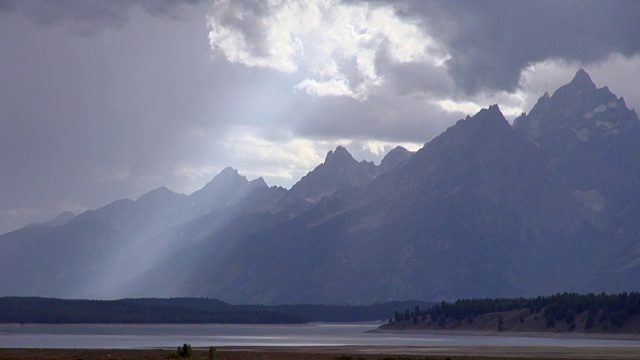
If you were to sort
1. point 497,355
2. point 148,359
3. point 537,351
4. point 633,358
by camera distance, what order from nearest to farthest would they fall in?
point 148,359 < point 633,358 < point 497,355 < point 537,351

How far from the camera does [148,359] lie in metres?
147

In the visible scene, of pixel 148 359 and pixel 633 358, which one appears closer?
pixel 148 359

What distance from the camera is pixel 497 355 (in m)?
174

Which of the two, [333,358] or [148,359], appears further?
[333,358]

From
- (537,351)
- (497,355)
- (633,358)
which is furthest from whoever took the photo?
(537,351)

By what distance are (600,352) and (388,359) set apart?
157 ft

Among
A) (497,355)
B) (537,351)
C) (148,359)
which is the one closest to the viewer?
(148,359)

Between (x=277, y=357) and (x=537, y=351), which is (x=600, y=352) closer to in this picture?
(x=537, y=351)

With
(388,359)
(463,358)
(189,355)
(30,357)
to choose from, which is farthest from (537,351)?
(30,357)

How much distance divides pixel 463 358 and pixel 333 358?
19.0 metres

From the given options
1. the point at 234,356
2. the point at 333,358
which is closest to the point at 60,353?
the point at 234,356

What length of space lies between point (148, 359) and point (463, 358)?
4543 cm

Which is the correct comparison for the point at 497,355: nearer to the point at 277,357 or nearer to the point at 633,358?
the point at 633,358

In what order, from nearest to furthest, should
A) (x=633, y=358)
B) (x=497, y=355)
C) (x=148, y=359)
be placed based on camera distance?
1. (x=148, y=359)
2. (x=633, y=358)
3. (x=497, y=355)
